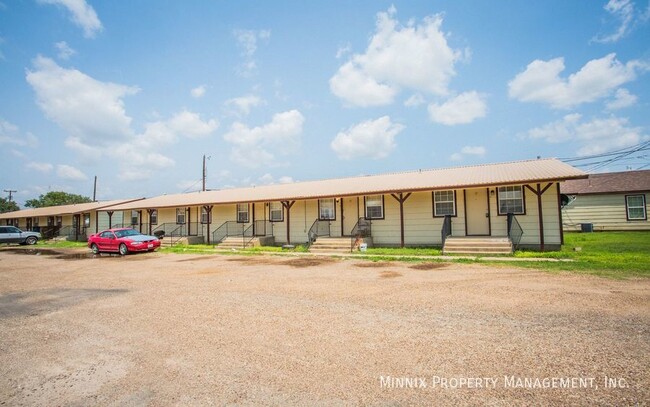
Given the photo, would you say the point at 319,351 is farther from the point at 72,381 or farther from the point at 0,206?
the point at 0,206

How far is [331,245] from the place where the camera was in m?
18.1

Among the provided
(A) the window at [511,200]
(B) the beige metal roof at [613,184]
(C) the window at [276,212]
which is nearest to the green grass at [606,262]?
(A) the window at [511,200]

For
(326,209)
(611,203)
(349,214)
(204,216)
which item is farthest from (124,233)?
(611,203)

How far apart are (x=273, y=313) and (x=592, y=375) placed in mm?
4735

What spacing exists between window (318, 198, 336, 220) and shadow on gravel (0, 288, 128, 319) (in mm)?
12845

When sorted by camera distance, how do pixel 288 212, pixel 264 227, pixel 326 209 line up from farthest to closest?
pixel 264 227 → pixel 326 209 → pixel 288 212

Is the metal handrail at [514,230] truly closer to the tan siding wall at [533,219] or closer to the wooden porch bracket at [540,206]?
the tan siding wall at [533,219]

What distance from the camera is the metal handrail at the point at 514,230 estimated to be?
14791mm

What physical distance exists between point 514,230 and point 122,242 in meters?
20.7

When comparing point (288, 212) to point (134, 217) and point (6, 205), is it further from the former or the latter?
point (6, 205)

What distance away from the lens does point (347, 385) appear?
3623mm

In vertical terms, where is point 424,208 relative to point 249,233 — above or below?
above

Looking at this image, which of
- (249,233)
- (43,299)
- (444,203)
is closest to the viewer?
(43,299)

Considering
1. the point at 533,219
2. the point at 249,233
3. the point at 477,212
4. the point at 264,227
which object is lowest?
the point at 249,233
